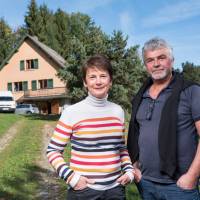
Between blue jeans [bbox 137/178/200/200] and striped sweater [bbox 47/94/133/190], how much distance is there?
13.5 inches

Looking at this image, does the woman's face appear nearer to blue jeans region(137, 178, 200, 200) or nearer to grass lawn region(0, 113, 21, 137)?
blue jeans region(137, 178, 200, 200)

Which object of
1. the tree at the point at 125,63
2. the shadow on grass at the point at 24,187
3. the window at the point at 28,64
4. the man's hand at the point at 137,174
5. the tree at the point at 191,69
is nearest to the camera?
the man's hand at the point at 137,174

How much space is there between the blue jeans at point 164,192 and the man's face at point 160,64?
0.97m

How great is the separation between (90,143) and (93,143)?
0.03 m

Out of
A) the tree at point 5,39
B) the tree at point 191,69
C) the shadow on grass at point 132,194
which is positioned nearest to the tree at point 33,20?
the tree at point 5,39

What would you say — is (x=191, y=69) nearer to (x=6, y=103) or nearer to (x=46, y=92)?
(x=46, y=92)

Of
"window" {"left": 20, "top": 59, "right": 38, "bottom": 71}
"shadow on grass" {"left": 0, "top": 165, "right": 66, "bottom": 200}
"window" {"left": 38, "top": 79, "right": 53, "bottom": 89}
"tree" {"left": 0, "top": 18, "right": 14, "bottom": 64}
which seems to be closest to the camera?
"shadow on grass" {"left": 0, "top": 165, "right": 66, "bottom": 200}

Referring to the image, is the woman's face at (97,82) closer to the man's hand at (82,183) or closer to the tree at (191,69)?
the man's hand at (82,183)

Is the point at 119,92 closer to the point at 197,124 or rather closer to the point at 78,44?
the point at 78,44

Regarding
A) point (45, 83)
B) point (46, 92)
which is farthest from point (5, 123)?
point (45, 83)

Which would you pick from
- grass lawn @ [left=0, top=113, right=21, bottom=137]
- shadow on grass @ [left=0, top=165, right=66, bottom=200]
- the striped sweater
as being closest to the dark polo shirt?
the striped sweater

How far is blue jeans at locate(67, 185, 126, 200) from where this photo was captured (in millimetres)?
3895

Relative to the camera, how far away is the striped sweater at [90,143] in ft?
12.6

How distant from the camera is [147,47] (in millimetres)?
4129
